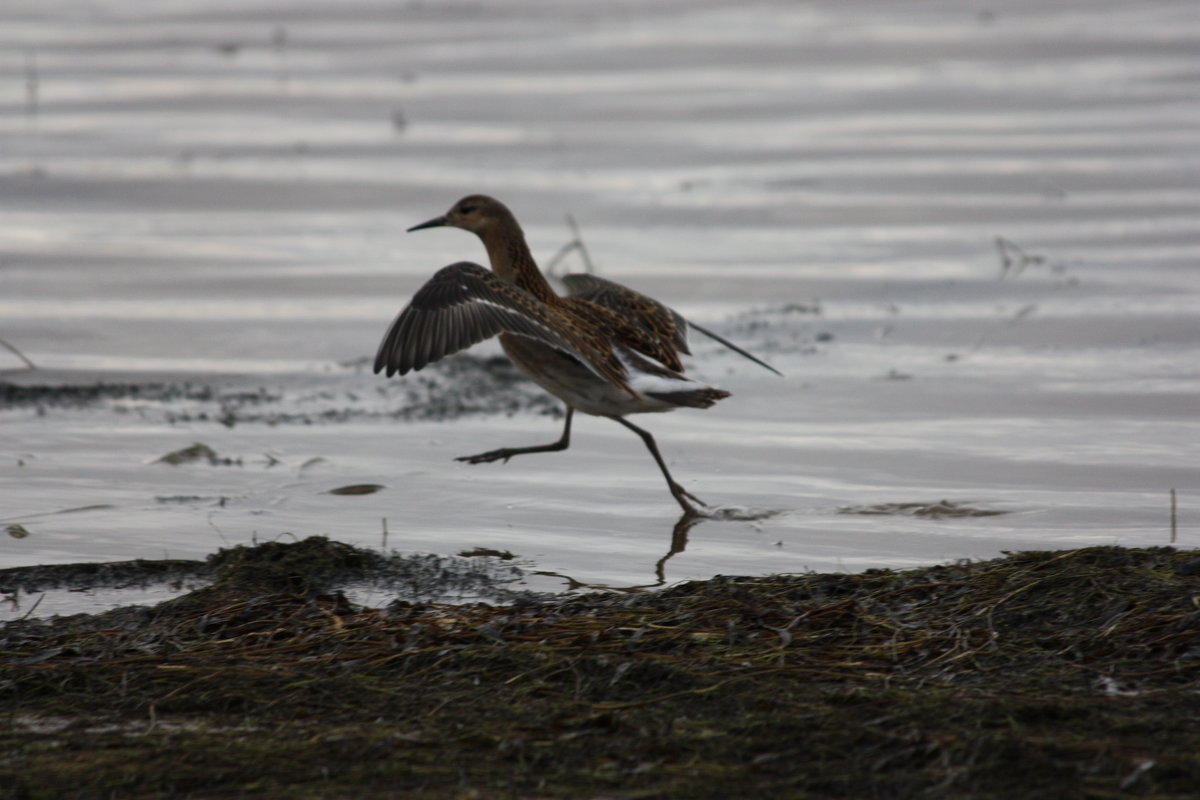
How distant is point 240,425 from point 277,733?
3915mm

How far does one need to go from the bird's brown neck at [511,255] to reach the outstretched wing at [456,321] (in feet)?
2.66

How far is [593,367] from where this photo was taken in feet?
21.1

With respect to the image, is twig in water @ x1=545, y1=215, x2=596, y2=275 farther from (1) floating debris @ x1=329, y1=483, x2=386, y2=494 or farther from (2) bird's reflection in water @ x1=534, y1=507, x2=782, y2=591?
(2) bird's reflection in water @ x1=534, y1=507, x2=782, y2=591

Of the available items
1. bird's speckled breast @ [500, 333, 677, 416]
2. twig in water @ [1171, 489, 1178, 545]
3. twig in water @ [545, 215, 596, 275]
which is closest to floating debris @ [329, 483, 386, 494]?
bird's speckled breast @ [500, 333, 677, 416]

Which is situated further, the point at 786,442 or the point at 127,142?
the point at 127,142

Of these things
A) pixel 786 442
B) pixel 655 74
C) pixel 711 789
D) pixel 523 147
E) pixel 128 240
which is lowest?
pixel 711 789

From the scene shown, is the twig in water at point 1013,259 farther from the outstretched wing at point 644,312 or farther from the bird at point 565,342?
the bird at point 565,342

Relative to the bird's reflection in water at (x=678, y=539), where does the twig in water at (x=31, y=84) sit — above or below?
above

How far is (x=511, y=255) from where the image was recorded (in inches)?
296

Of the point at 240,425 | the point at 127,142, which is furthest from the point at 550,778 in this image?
the point at 127,142

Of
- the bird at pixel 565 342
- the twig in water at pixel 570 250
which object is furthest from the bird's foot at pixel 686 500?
the twig in water at pixel 570 250

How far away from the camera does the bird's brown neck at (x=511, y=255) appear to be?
7441 mm

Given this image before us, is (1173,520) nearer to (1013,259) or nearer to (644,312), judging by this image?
(644,312)

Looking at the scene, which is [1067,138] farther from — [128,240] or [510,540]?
[510,540]
